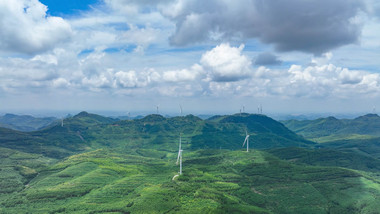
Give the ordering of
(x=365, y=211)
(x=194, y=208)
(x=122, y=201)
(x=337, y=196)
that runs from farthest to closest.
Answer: (x=337, y=196), (x=365, y=211), (x=122, y=201), (x=194, y=208)

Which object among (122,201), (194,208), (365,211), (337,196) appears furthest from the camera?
(337,196)

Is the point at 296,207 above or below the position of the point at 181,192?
below

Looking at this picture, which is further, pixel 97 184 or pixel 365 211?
pixel 97 184

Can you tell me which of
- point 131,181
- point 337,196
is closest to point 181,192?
point 131,181

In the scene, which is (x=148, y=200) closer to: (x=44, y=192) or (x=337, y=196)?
(x=44, y=192)

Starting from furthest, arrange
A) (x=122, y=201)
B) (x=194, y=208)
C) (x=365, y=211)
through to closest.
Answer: (x=365, y=211)
(x=122, y=201)
(x=194, y=208)

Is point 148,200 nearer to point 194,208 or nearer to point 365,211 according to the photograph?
point 194,208

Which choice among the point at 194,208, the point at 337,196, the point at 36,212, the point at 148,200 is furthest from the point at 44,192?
the point at 337,196

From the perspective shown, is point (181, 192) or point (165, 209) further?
point (181, 192)
